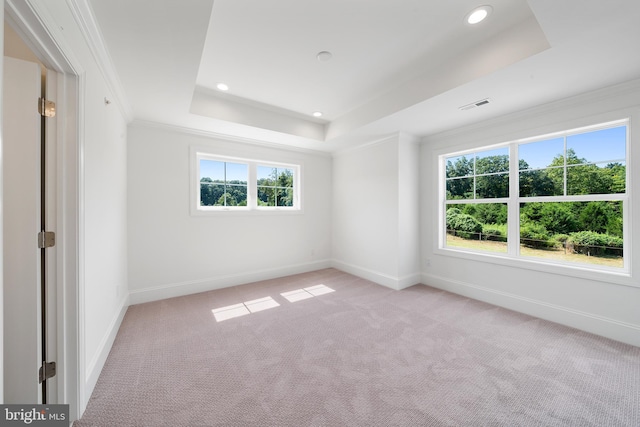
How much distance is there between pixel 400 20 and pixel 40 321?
3.21 metres

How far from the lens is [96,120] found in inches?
77.2

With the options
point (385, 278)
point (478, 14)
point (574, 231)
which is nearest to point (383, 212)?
point (385, 278)

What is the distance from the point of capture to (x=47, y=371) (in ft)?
4.98

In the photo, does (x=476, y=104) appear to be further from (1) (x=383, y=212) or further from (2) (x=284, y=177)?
(2) (x=284, y=177)

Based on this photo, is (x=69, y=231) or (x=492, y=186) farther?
(x=492, y=186)

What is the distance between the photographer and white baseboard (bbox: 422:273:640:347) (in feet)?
7.82

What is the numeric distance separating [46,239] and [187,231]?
7.32 ft

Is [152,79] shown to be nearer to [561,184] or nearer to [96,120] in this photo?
[96,120]

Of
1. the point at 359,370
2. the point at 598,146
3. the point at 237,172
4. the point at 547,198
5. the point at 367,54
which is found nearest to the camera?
the point at 359,370

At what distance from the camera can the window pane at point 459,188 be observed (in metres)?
3.70

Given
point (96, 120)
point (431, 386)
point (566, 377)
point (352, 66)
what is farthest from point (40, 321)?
point (566, 377)

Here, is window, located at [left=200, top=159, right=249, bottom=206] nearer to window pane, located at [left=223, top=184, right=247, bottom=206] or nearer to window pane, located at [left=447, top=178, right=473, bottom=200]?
window pane, located at [left=223, top=184, right=247, bottom=206]

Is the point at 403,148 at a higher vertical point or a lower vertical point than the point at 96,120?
higher

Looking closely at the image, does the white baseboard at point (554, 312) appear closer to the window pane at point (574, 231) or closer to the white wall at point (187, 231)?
the window pane at point (574, 231)
